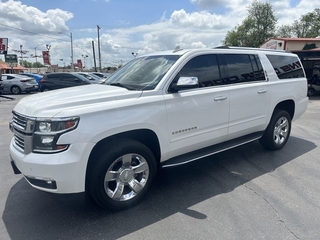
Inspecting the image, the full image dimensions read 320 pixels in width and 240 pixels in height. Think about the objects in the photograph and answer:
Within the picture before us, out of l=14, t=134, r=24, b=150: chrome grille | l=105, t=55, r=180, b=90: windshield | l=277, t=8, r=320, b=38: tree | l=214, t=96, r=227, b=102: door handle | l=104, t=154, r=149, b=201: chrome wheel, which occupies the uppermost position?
l=277, t=8, r=320, b=38: tree

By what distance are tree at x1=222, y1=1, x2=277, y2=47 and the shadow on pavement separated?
159 ft

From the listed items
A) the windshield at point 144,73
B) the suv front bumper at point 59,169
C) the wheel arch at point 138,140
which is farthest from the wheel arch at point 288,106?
the suv front bumper at point 59,169

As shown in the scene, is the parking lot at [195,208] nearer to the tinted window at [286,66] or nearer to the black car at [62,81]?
the tinted window at [286,66]

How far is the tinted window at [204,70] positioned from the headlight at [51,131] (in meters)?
1.67

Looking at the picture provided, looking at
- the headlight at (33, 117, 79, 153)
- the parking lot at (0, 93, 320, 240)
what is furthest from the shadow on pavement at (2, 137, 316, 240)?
the headlight at (33, 117, 79, 153)

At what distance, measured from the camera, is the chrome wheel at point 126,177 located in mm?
2914

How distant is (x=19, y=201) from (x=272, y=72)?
4.66 m

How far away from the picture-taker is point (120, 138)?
9.75ft

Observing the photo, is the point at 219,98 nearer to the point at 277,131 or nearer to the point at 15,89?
the point at 277,131

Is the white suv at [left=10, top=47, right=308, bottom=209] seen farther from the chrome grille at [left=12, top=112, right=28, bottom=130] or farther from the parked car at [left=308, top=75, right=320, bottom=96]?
the parked car at [left=308, top=75, right=320, bottom=96]

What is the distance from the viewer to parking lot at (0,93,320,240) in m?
2.64

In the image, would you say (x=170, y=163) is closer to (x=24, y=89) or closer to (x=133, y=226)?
(x=133, y=226)

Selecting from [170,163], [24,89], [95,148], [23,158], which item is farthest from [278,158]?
[24,89]

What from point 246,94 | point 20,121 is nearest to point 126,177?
point 20,121
